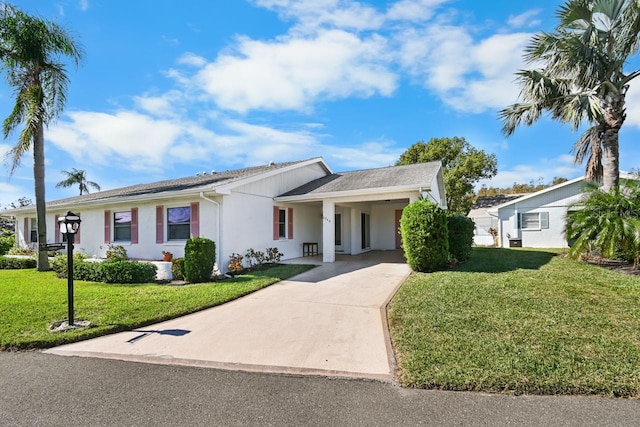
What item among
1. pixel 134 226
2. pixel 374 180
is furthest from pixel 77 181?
pixel 374 180

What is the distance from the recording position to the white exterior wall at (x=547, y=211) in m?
18.2

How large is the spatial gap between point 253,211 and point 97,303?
601 cm

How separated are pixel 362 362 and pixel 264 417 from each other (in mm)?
1520

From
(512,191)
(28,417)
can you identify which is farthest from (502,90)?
(512,191)

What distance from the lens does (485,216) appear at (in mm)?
30938

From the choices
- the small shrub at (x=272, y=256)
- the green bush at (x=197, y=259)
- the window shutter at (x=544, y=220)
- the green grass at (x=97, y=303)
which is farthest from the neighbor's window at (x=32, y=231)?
the window shutter at (x=544, y=220)

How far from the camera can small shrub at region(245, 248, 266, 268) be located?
11.7m

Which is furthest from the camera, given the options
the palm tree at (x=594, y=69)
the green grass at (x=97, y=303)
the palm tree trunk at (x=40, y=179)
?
the palm tree trunk at (x=40, y=179)

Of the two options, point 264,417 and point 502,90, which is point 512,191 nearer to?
point 502,90

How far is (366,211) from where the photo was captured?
57.4ft

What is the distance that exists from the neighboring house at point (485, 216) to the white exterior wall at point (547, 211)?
27.8 ft

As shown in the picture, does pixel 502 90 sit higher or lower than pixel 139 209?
higher

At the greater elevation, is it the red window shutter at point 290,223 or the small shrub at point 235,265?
the red window shutter at point 290,223

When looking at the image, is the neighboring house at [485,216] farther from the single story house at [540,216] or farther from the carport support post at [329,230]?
the carport support post at [329,230]
